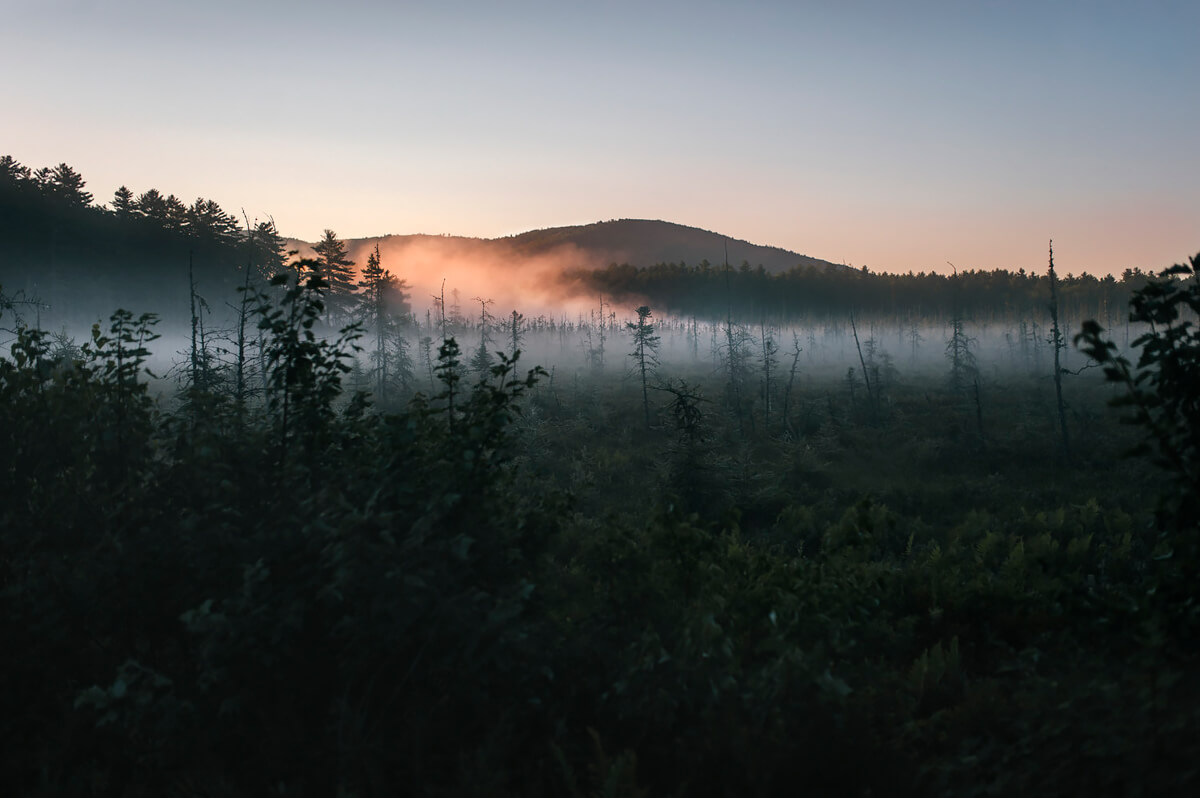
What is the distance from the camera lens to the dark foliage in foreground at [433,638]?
4.25 m

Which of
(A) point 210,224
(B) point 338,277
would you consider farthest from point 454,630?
(A) point 210,224

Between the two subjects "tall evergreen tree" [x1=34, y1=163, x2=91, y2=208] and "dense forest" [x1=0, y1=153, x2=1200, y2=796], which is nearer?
"dense forest" [x1=0, y1=153, x2=1200, y2=796]

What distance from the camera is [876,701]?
18.1 feet

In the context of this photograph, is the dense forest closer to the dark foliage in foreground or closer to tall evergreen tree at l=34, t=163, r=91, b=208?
the dark foliage in foreground

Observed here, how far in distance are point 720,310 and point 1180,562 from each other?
9341cm

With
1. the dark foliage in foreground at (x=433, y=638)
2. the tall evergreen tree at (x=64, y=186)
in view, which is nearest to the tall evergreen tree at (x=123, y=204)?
the tall evergreen tree at (x=64, y=186)

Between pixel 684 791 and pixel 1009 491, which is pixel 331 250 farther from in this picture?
pixel 684 791

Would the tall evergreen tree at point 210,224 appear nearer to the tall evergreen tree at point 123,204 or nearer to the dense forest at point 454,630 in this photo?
the tall evergreen tree at point 123,204

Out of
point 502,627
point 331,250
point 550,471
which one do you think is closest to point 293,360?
point 502,627

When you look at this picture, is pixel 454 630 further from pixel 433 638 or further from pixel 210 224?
pixel 210 224

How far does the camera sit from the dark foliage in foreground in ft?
13.9

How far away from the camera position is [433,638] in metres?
4.52

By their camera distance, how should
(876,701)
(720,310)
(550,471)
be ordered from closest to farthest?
(876,701)
(550,471)
(720,310)

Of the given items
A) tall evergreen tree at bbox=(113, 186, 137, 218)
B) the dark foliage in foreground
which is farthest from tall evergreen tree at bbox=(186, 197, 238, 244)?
the dark foliage in foreground
